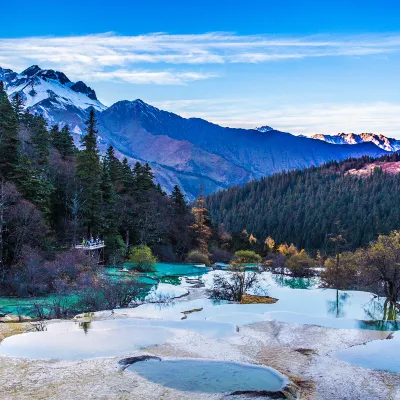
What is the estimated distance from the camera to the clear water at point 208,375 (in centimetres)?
926

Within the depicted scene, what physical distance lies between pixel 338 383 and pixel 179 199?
47.3 meters

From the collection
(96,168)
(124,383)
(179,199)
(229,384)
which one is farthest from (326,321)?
(179,199)

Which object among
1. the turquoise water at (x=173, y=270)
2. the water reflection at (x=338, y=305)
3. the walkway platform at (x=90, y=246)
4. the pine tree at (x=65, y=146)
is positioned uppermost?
the pine tree at (x=65, y=146)

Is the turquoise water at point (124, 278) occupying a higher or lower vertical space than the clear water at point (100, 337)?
lower

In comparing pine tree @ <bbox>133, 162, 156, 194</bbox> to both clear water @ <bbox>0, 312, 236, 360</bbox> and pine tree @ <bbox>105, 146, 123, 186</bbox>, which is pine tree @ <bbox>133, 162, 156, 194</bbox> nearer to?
pine tree @ <bbox>105, 146, 123, 186</bbox>

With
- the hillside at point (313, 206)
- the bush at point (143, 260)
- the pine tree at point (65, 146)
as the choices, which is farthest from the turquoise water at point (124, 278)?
the hillside at point (313, 206)

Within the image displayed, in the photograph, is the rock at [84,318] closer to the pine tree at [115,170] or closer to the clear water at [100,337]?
the clear water at [100,337]

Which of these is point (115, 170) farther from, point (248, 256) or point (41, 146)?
point (248, 256)

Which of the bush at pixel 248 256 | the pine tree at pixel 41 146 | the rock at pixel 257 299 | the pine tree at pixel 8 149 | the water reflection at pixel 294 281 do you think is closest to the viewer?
the rock at pixel 257 299

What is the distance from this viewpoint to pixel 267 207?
146m

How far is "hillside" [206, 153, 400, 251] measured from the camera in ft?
368

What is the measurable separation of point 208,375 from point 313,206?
132 metres

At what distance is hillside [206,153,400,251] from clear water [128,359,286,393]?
85492mm

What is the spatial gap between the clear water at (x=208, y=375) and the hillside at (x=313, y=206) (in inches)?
3366
